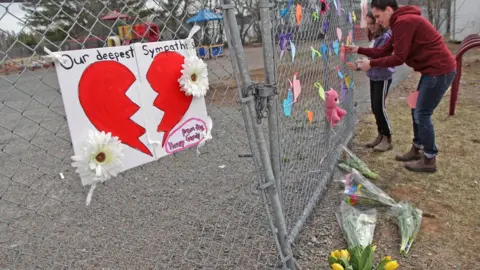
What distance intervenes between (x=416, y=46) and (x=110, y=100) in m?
2.98

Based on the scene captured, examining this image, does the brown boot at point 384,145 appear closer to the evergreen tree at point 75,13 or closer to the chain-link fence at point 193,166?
the chain-link fence at point 193,166

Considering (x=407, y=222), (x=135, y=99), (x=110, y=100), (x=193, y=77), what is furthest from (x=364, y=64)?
(x=110, y=100)

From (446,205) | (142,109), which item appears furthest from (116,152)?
(446,205)

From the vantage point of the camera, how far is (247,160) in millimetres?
4531

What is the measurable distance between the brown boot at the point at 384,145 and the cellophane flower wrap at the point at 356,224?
61.4 inches

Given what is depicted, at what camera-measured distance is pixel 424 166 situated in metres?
3.92

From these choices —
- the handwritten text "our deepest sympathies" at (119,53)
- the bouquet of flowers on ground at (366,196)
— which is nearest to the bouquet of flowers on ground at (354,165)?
the bouquet of flowers on ground at (366,196)

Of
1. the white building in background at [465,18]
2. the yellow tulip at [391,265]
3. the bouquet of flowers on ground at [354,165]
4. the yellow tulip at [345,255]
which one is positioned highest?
the yellow tulip at [391,265]

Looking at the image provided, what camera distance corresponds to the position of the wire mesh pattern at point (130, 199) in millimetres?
1431

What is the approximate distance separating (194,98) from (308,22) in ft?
4.91

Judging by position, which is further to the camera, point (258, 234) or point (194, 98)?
point (258, 234)

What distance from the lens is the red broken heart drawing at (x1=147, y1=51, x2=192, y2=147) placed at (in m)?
1.65

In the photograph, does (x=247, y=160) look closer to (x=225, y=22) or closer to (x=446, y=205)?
(x=446, y=205)

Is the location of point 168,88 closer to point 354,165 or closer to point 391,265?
point 391,265
